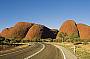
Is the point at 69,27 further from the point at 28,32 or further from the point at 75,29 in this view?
the point at 28,32

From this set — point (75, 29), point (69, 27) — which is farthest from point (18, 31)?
point (75, 29)

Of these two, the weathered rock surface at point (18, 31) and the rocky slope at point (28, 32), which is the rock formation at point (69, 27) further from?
the weathered rock surface at point (18, 31)

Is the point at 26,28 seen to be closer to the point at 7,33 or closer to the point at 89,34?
the point at 7,33

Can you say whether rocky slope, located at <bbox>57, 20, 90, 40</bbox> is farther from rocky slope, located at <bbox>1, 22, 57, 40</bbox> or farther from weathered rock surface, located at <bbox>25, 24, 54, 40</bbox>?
rocky slope, located at <bbox>1, 22, 57, 40</bbox>

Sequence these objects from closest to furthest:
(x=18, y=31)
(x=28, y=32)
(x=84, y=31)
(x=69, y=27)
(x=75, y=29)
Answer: (x=84, y=31), (x=75, y=29), (x=69, y=27), (x=18, y=31), (x=28, y=32)

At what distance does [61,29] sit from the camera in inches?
6457

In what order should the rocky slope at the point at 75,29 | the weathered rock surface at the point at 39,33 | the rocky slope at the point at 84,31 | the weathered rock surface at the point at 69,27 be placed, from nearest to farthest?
the rocky slope at the point at 84,31 < the rocky slope at the point at 75,29 < the weathered rock surface at the point at 69,27 < the weathered rock surface at the point at 39,33

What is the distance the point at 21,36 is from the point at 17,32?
483 centimetres

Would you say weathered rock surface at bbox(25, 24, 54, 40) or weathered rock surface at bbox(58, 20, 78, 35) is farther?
weathered rock surface at bbox(25, 24, 54, 40)

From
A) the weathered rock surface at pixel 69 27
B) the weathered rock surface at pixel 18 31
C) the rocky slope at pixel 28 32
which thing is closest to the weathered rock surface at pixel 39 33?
the rocky slope at pixel 28 32

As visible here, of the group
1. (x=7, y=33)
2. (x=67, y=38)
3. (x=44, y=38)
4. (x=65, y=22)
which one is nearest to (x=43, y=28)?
(x=44, y=38)

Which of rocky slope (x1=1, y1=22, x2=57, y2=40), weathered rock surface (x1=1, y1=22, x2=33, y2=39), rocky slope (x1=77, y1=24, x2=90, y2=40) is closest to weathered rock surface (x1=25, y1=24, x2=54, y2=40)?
rocky slope (x1=1, y1=22, x2=57, y2=40)

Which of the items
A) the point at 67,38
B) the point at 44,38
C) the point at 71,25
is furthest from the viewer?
the point at 44,38

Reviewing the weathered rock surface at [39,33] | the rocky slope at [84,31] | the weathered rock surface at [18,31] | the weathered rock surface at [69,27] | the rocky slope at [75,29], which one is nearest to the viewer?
the rocky slope at [84,31]
